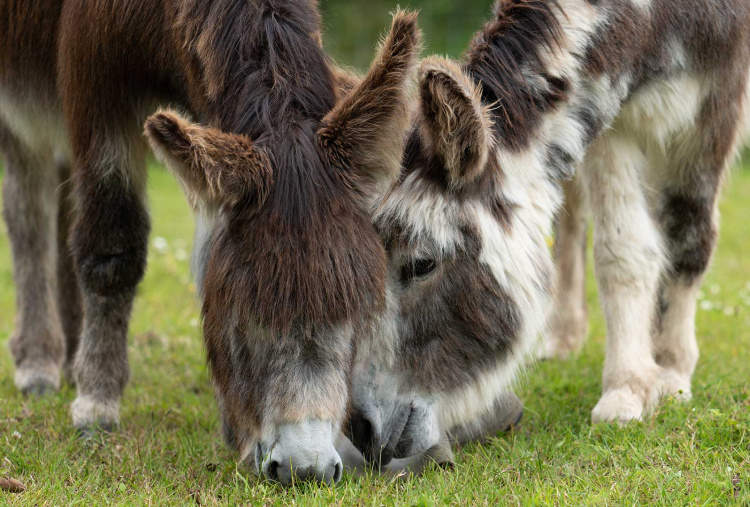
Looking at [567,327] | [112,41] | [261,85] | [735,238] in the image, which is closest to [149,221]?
[112,41]

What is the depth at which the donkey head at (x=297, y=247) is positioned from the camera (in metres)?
2.54

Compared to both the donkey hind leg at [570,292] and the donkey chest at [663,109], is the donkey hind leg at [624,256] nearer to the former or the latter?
the donkey chest at [663,109]

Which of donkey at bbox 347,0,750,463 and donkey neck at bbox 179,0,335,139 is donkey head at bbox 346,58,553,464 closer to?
donkey at bbox 347,0,750,463

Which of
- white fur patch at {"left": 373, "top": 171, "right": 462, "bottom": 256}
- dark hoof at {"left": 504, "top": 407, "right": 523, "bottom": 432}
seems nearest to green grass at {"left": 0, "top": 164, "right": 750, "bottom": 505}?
dark hoof at {"left": 504, "top": 407, "right": 523, "bottom": 432}

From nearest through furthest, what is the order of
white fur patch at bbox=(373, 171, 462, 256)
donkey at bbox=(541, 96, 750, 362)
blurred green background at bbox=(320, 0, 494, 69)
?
1. white fur patch at bbox=(373, 171, 462, 256)
2. donkey at bbox=(541, 96, 750, 362)
3. blurred green background at bbox=(320, 0, 494, 69)

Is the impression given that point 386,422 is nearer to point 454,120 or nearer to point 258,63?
point 454,120

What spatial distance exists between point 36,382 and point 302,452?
8.53 feet

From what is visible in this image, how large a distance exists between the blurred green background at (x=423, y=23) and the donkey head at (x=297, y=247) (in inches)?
366

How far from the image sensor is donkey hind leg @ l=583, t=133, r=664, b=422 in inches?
149

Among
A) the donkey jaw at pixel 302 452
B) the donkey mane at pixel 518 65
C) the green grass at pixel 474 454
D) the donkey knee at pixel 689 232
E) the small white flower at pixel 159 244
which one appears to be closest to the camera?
the donkey jaw at pixel 302 452

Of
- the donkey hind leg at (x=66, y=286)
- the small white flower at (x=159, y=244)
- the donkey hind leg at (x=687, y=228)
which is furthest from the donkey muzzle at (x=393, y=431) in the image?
the small white flower at (x=159, y=244)

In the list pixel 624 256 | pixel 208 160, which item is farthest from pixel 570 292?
pixel 208 160

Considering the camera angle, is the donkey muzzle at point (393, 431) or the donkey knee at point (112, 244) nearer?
the donkey muzzle at point (393, 431)

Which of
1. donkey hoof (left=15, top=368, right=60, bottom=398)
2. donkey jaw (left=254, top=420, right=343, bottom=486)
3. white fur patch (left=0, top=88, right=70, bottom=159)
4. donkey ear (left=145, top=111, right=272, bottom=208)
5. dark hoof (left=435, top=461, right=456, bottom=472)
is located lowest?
donkey hoof (left=15, top=368, right=60, bottom=398)
